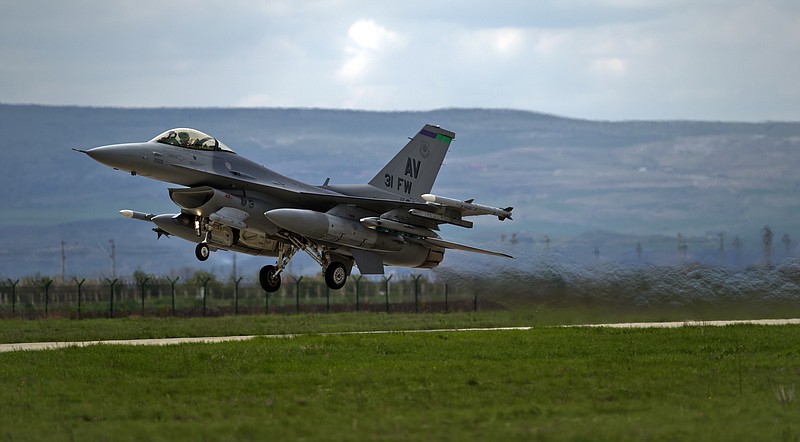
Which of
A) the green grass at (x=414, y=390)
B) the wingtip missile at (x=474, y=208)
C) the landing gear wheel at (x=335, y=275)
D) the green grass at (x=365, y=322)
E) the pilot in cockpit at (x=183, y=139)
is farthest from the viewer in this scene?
the green grass at (x=365, y=322)

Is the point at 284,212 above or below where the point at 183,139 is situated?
below

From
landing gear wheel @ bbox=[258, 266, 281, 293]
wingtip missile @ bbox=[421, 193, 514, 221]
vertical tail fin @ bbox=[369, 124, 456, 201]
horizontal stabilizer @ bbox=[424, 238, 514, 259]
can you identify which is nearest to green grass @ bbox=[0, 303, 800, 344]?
horizontal stabilizer @ bbox=[424, 238, 514, 259]

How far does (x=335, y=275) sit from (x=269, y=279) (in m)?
1.75

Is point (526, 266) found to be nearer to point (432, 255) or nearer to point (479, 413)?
point (432, 255)

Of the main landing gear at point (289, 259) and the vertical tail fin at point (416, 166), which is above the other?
the vertical tail fin at point (416, 166)

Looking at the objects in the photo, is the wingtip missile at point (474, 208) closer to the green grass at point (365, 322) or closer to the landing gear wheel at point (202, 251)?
the green grass at point (365, 322)

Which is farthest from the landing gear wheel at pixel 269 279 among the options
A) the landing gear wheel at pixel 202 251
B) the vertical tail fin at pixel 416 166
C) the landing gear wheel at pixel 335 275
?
the vertical tail fin at pixel 416 166

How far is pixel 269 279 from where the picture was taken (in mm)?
31109

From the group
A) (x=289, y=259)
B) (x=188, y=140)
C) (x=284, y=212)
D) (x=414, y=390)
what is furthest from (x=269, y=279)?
(x=414, y=390)

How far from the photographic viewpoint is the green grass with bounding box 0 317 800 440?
13.9m

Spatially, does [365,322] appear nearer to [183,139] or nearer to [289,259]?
[289,259]

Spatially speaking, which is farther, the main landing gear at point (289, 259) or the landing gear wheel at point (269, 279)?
the landing gear wheel at point (269, 279)

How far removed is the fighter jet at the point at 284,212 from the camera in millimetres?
28328

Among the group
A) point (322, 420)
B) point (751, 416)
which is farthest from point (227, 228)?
point (751, 416)
